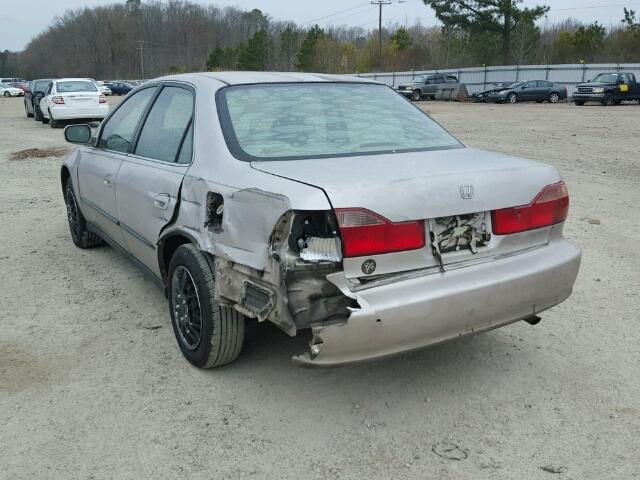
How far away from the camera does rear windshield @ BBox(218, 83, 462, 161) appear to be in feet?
10.4

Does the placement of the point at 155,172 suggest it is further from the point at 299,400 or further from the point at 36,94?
the point at 36,94

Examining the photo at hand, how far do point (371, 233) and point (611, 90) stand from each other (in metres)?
29.9

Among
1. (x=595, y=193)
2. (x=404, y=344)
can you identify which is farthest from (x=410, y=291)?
(x=595, y=193)

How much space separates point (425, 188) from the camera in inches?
104

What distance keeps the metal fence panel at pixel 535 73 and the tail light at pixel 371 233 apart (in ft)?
124

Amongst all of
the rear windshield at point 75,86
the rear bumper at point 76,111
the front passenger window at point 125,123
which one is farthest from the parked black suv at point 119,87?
the front passenger window at point 125,123

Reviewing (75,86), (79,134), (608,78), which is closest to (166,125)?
(79,134)

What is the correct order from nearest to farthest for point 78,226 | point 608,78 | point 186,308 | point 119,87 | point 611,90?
point 186,308 → point 78,226 → point 611,90 → point 608,78 → point 119,87

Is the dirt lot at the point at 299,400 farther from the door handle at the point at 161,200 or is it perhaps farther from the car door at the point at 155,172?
the door handle at the point at 161,200

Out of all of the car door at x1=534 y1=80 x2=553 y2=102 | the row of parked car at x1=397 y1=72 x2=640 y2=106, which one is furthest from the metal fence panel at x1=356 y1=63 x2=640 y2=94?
the car door at x1=534 y1=80 x2=553 y2=102

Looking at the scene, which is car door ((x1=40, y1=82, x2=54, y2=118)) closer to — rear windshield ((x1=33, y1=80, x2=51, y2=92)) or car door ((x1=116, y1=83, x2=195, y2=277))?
rear windshield ((x1=33, y1=80, x2=51, y2=92))

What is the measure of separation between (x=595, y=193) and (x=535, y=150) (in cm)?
478

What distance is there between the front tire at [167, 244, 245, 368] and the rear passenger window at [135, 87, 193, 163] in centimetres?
60

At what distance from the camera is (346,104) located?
12.0 feet
